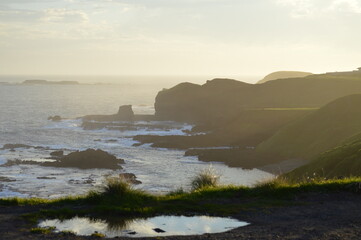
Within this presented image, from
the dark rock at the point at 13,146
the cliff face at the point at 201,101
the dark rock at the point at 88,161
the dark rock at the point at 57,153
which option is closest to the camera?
the dark rock at the point at 88,161

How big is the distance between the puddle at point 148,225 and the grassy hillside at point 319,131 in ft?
201

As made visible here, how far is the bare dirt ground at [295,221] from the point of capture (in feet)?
41.6

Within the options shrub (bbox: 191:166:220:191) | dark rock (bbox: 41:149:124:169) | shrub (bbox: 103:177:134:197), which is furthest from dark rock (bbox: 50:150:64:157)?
shrub (bbox: 103:177:134:197)

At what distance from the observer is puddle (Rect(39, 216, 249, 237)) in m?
13.3

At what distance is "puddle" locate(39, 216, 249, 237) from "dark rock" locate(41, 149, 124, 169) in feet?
183

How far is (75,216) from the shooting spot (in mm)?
14961

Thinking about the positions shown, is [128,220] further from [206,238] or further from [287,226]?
[287,226]

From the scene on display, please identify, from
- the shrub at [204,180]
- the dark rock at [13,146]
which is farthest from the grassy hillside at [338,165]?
the dark rock at [13,146]

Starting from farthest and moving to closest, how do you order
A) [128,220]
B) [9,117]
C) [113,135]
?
[9,117] < [113,135] < [128,220]

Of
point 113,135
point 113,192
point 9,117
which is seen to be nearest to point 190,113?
point 113,135

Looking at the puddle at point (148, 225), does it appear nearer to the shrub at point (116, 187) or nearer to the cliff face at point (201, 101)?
the shrub at point (116, 187)

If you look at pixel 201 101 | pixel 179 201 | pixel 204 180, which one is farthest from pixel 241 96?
pixel 179 201

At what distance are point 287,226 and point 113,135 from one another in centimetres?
9533

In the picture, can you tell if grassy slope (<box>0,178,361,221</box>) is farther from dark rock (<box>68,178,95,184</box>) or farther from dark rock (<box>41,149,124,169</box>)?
dark rock (<box>41,149,124,169</box>)
